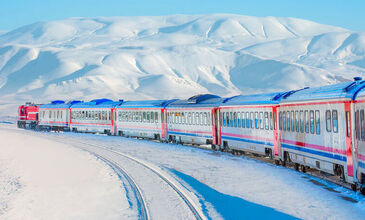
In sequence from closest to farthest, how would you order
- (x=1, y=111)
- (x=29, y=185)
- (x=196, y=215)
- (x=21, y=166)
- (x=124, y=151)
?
(x=196, y=215) < (x=29, y=185) < (x=21, y=166) < (x=124, y=151) < (x=1, y=111)

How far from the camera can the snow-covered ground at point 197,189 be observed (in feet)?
49.5

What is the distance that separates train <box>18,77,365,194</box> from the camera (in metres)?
16.2

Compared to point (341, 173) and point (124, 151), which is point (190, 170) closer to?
point (341, 173)

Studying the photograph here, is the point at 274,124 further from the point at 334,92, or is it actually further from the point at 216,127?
the point at 216,127

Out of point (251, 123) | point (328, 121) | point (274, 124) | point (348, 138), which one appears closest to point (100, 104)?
point (251, 123)

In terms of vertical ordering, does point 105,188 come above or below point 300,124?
below

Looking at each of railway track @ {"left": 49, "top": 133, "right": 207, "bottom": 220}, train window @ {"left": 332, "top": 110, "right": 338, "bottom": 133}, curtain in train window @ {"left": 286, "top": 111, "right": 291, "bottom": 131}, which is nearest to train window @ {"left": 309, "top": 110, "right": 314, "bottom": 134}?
train window @ {"left": 332, "top": 110, "right": 338, "bottom": 133}

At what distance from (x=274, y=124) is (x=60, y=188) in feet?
31.8

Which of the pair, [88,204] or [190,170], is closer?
[88,204]

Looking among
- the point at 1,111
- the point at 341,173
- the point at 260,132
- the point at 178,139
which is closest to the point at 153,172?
the point at 260,132

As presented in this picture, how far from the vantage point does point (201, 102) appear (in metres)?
36.8

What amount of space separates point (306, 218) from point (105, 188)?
9.36 m

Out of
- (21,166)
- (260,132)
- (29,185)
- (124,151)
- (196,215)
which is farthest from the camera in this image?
(124,151)

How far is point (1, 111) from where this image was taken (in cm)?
17638
